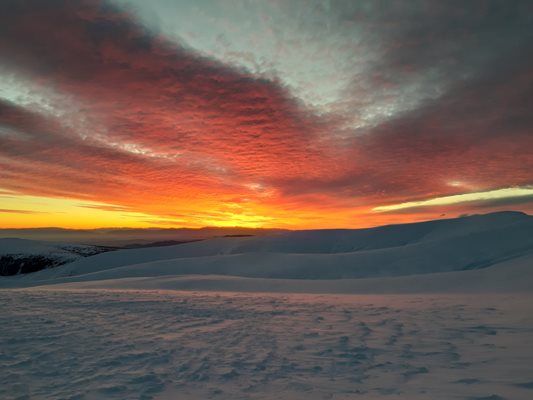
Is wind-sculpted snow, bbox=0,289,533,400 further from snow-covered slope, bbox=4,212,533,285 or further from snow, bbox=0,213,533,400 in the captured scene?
snow-covered slope, bbox=4,212,533,285

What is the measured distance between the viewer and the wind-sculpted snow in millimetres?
3924

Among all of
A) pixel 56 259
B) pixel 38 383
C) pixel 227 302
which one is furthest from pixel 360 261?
pixel 56 259

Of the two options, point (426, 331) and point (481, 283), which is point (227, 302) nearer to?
point (426, 331)

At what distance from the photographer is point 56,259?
2121 inches

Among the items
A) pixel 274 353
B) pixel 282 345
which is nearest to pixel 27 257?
pixel 282 345

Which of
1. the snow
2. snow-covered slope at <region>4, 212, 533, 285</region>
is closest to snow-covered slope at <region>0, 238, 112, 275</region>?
snow-covered slope at <region>4, 212, 533, 285</region>

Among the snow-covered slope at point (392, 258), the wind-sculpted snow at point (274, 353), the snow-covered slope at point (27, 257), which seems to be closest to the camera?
the wind-sculpted snow at point (274, 353)

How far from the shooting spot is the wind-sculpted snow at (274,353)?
12.9 feet

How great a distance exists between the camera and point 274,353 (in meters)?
5.38

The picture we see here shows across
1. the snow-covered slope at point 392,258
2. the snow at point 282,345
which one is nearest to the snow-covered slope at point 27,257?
the snow-covered slope at point 392,258

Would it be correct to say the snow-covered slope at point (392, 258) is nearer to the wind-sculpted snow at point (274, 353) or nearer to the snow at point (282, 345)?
the snow at point (282, 345)

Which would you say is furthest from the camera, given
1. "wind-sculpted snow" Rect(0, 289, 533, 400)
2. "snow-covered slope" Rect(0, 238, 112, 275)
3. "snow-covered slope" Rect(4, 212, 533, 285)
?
"snow-covered slope" Rect(0, 238, 112, 275)

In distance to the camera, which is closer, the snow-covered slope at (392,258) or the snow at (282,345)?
the snow at (282,345)

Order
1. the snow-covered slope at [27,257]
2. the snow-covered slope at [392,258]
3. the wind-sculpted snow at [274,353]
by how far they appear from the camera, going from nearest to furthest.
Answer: the wind-sculpted snow at [274,353] < the snow-covered slope at [392,258] < the snow-covered slope at [27,257]
